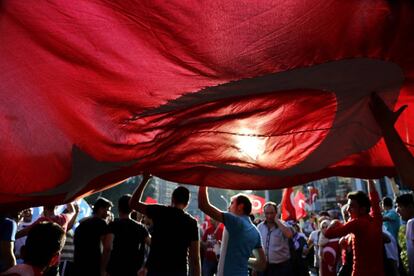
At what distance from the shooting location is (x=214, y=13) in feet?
5.67

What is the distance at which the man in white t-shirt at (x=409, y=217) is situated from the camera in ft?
16.5

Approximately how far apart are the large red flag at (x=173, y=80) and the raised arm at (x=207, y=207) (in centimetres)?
113

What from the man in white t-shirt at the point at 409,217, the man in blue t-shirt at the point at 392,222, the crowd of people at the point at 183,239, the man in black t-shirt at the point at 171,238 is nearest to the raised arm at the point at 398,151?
the crowd of people at the point at 183,239

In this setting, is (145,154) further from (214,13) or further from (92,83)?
(214,13)

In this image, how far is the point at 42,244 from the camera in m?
2.30

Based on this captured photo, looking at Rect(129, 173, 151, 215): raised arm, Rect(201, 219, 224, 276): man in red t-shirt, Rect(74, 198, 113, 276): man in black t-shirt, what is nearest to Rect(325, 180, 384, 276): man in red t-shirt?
Rect(129, 173, 151, 215): raised arm

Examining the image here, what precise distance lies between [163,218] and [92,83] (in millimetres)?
2278

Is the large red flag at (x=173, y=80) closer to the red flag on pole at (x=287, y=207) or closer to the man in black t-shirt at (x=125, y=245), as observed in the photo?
the man in black t-shirt at (x=125, y=245)

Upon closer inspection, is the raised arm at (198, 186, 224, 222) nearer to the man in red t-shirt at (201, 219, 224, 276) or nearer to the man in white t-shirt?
the man in white t-shirt

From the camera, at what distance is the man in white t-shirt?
502 cm

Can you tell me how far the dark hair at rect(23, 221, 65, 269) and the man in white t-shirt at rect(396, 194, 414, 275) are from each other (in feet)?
15.1

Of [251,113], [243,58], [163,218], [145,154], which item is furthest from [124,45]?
[163,218]

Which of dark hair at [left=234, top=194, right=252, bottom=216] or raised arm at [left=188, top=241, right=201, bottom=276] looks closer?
raised arm at [left=188, top=241, right=201, bottom=276]

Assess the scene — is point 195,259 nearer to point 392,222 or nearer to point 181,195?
point 181,195
